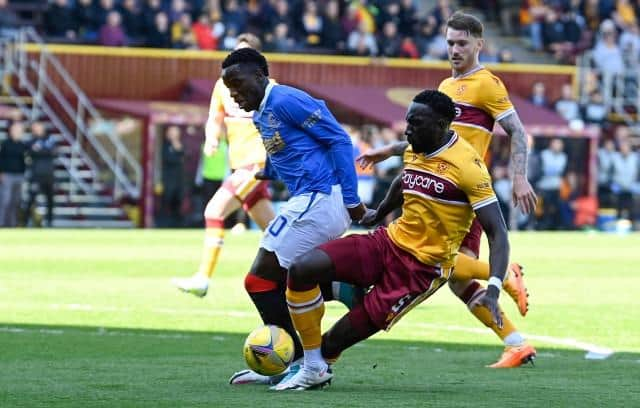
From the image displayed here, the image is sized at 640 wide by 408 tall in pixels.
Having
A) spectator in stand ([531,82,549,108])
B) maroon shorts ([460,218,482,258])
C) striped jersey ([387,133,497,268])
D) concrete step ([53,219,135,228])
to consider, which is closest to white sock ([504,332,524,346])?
maroon shorts ([460,218,482,258])

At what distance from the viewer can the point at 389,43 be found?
39.7 meters

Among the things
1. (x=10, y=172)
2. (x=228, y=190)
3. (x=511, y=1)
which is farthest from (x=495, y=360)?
(x=511, y=1)

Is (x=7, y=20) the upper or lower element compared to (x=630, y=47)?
upper

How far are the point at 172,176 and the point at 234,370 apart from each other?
2419 cm

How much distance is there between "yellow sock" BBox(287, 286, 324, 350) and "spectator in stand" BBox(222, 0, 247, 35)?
2784 cm

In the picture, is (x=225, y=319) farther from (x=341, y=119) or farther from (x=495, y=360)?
(x=341, y=119)

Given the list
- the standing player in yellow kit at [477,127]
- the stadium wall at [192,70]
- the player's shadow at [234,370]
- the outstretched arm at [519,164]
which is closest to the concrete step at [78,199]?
the stadium wall at [192,70]

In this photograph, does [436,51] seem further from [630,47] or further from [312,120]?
[312,120]

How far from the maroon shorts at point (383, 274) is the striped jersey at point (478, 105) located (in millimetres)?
1924

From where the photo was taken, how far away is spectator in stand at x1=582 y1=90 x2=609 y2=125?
130 feet

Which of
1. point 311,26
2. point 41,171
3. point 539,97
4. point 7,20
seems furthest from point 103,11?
point 539,97

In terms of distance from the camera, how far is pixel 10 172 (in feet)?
103

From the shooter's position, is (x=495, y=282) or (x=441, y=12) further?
(x=441, y=12)

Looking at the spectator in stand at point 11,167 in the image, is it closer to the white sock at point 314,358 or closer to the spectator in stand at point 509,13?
the spectator in stand at point 509,13
